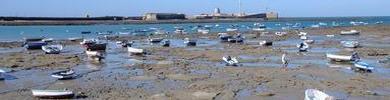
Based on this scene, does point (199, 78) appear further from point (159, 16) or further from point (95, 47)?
point (159, 16)

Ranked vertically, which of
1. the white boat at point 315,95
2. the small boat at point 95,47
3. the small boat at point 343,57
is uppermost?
the white boat at point 315,95

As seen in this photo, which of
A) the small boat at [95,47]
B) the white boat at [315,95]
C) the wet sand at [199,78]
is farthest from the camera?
the small boat at [95,47]

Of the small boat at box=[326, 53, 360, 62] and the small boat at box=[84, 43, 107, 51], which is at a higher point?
the small boat at box=[326, 53, 360, 62]

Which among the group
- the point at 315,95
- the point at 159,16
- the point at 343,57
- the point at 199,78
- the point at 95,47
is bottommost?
the point at 159,16

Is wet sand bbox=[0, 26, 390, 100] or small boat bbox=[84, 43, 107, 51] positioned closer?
wet sand bbox=[0, 26, 390, 100]

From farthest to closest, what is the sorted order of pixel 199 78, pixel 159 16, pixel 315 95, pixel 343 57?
pixel 159 16 → pixel 343 57 → pixel 199 78 → pixel 315 95

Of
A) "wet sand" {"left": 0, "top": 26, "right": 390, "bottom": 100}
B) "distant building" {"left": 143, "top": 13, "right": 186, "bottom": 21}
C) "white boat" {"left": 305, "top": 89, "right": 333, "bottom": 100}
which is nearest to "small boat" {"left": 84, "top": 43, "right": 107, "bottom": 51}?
"wet sand" {"left": 0, "top": 26, "right": 390, "bottom": 100}

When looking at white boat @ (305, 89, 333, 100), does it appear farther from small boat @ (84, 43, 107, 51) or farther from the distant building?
the distant building

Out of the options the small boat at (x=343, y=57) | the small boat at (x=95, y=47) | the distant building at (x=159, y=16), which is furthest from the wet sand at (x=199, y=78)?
the distant building at (x=159, y=16)

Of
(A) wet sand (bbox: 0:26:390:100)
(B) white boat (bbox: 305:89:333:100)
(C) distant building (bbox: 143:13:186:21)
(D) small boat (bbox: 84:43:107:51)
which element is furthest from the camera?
(C) distant building (bbox: 143:13:186:21)

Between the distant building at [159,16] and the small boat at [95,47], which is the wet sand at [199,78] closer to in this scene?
the small boat at [95,47]

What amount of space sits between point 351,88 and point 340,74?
5044 millimetres

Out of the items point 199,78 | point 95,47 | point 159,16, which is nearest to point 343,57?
point 199,78

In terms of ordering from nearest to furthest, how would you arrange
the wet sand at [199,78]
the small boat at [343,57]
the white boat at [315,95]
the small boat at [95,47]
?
1. the white boat at [315,95]
2. the wet sand at [199,78]
3. the small boat at [343,57]
4. the small boat at [95,47]
